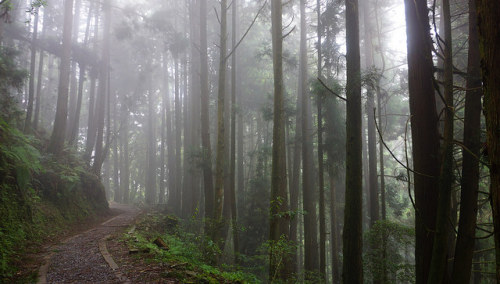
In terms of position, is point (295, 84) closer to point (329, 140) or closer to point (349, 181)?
point (329, 140)

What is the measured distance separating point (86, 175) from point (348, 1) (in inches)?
512

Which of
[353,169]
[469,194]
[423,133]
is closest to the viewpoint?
[469,194]

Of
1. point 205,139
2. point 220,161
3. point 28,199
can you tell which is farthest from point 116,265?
point 205,139

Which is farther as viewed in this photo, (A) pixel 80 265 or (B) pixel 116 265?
(A) pixel 80 265

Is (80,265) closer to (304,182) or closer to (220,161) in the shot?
(220,161)

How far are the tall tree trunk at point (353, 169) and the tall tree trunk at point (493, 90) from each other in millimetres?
3204

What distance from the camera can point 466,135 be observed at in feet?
14.9

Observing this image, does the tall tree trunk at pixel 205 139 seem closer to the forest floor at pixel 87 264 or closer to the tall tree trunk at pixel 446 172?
the forest floor at pixel 87 264

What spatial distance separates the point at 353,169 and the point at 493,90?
3.43m

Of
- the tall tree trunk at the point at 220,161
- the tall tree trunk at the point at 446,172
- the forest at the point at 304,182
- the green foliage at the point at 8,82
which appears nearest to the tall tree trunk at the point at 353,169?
the forest at the point at 304,182

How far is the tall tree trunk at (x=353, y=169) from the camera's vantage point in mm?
5379

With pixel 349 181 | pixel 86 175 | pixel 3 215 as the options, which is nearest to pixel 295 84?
pixel 86 175

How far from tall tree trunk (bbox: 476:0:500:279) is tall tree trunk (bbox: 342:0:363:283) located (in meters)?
3.20

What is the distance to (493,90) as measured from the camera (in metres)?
2.30
